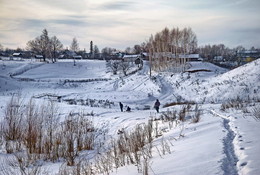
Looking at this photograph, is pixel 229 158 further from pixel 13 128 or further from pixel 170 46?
pixel 170 46

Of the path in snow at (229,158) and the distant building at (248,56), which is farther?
the distant building at (248,56)

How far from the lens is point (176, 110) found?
1191 cm

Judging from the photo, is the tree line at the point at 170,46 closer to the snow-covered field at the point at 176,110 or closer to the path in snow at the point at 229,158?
the snow-covered field at the point at 176,110

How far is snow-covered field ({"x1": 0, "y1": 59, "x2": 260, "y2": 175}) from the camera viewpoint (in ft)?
12.0

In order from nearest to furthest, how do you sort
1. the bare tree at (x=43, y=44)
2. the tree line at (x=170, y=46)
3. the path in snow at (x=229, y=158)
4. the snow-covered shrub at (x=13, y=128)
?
1. the path in snow at (x=229, y=158)
2. the snow-covered shrub at (x=13, y=128)
3. the tree line at (x=170, y=46)
4. the bare tree at (x=43, y=44)

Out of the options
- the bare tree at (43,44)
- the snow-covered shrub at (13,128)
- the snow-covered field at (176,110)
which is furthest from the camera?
the bare tree at (43,44)

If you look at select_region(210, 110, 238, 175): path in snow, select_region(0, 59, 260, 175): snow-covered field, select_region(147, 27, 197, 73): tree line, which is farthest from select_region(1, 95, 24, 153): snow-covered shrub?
select_region(147, 27, 197, 73): tree line

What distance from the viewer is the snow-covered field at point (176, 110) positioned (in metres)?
3.66

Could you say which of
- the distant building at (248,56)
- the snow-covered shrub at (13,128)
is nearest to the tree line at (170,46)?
the distant building at (248,56)

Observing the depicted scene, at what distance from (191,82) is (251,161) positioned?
3093 cm

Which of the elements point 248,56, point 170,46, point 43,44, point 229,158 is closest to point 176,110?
point 229,158

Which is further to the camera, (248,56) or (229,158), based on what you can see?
(248,56)

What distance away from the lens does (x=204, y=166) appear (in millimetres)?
3326

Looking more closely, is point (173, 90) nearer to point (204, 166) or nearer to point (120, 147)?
point (120, 147)
